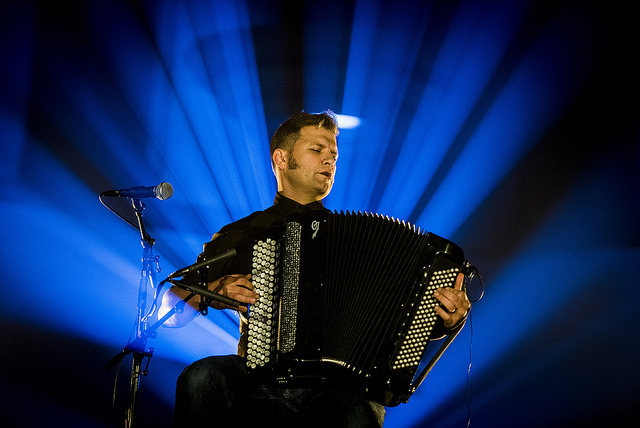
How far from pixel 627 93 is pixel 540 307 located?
163 centimetres

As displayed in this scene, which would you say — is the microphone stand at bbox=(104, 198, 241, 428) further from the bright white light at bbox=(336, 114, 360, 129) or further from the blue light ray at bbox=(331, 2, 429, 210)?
the bright white light at bbox=(336, 114, 360, 129)

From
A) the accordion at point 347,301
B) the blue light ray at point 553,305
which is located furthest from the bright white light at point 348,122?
the accordion at point 347,301

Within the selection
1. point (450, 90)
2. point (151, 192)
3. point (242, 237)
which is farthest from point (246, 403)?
point (450, 90)

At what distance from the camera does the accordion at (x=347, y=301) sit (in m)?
1.82

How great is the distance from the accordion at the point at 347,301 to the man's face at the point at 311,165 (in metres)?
0.69

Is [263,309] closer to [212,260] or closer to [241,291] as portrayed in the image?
[241,291]

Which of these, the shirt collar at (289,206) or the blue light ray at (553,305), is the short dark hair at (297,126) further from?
the blue light ray at (553,305)

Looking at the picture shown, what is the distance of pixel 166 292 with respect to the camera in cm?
238

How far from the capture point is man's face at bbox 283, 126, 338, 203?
8.61ft

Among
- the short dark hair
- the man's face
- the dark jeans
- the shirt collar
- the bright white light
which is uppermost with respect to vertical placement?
the bright white light

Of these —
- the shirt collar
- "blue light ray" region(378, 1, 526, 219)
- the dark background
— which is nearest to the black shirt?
the shirt collar

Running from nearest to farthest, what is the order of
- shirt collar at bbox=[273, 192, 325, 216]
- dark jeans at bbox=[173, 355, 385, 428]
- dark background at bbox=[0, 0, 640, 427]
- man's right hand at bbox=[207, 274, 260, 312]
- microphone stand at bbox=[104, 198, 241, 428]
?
dark jeans at bbox=[173, 355, 385, 428], man's right hand at bbox=[207, 274, 260, 312], microphone stand at bbox=[104, 198, 241, 428], shirt collar at bbox=[273, 192, 325, 216], dark background at bbox=[0, 0, 640, 427]

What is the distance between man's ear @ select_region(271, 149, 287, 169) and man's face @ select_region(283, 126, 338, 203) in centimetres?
3

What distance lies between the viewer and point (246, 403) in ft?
6.06
